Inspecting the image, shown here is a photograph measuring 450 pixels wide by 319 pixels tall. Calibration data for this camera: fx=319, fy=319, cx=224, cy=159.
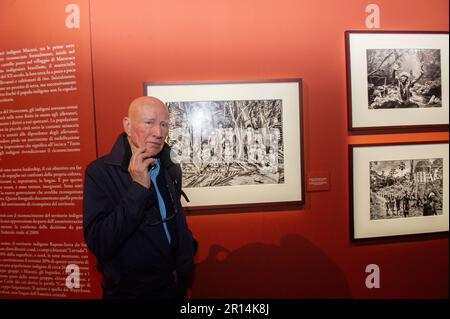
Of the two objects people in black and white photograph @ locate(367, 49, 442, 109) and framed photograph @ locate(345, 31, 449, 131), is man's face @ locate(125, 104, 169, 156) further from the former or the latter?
people in black and white photograph @ locate(367, 49, 442, 109)

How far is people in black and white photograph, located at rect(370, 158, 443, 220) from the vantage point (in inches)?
96.7

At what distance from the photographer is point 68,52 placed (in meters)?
2.28

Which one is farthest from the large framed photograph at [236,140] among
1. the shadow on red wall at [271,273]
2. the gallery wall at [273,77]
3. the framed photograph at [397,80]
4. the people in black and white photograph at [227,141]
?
the framed photograph at [397,80]

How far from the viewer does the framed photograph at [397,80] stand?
2.40m

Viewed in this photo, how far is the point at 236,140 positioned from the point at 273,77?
0.55 m

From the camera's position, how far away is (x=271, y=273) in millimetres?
2443

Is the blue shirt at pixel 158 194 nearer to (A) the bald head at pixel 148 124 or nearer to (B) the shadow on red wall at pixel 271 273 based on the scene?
(A) the bald head at pixel 148 124

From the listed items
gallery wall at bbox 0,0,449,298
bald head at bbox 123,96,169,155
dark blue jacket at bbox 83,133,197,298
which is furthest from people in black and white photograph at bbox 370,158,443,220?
bald head at bbox 123,96,169,155

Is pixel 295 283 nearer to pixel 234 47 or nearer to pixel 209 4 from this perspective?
pixel 234 47

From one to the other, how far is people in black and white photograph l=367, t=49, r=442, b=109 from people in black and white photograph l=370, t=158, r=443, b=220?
1.51 ft

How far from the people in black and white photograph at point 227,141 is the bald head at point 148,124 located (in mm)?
603

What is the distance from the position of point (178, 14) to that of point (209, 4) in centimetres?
24

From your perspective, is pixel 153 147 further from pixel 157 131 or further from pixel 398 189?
pixel 398 189

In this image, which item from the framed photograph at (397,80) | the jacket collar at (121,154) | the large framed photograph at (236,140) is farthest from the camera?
the framed photograph at (397,80)
